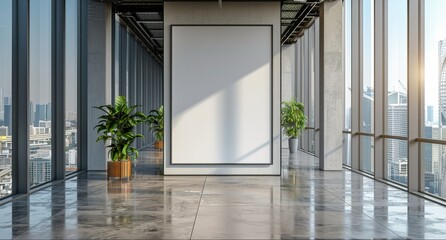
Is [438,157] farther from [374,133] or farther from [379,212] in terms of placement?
[374,133]

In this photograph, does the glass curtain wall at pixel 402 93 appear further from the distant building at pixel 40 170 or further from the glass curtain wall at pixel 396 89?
the distant building at pixel 40 170

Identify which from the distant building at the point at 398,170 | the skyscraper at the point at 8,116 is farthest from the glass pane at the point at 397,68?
the skyscraper at the point at 8,116

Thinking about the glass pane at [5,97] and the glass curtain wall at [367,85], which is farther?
the glass curtain wall at [367,85]

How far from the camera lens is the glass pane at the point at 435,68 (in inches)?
363

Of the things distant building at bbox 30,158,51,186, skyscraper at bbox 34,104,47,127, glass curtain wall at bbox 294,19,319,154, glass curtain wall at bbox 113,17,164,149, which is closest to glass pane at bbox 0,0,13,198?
distant building at bbox 30,158,51,186

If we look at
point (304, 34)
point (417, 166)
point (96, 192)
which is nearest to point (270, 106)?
point (417, 166)

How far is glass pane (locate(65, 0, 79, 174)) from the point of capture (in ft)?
40.7

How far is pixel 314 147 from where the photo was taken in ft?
66.2

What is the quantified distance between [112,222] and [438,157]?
6.07 m

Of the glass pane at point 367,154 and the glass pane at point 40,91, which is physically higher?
the glass pane at point 40,91

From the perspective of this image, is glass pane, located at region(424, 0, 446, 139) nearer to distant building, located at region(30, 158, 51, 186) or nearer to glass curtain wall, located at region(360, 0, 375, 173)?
glass curtain wall, located at region(360, 0, 375, 173)

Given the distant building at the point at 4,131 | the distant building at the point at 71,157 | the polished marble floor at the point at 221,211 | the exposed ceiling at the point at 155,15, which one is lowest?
the polished marble floor at the point at 221,211

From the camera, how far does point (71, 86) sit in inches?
505

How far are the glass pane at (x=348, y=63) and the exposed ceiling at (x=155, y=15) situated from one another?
3.42 feet
